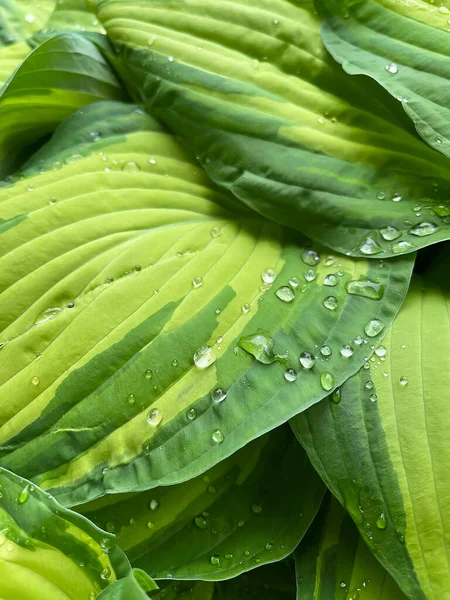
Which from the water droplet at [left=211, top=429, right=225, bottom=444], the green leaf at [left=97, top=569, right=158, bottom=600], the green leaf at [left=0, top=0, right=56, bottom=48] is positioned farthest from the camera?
the green leaf at [left=0, top=0, right=56, bottom=48]

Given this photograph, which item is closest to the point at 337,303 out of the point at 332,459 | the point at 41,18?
the point at 332,459

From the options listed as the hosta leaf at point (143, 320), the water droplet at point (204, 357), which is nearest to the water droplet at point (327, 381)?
the hosta leaf at point (143, 320)

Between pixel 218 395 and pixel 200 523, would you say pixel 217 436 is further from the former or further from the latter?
pixel 200 523

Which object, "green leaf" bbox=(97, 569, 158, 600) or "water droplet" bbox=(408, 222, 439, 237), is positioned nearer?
"green leaf" bbox=(97, 569, 158, 600)

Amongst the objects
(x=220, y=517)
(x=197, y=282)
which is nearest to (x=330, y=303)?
(x=197, y=282)

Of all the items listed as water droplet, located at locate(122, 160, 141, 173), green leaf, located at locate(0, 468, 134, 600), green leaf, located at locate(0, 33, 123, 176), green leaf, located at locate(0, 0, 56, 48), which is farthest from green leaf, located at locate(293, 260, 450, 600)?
green leaf, located at locate(0, 0, 56, 48)

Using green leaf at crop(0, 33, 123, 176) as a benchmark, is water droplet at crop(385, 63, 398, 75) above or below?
below

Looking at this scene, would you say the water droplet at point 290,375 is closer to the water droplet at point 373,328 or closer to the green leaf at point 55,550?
the water droplet at point 373,328

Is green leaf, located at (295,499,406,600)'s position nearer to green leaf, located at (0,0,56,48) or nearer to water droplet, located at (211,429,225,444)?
water droplet, located at (211,429,225,444)
